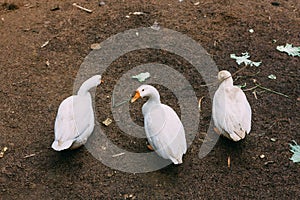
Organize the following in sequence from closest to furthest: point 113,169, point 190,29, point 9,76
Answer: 1. point 113,169
2. point 9,76
3. point 190,29

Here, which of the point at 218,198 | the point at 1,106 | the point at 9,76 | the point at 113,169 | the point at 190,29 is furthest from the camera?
the point at 190,29

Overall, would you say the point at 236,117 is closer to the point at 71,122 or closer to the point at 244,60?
the point at 244,60

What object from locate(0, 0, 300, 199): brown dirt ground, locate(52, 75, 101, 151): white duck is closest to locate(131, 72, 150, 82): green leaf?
locate(0, 0, 300, 199): brown dirt ground

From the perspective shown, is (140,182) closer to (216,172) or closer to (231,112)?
(216,172)

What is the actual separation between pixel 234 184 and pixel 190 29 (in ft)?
6.20

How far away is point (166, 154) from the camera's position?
277cm

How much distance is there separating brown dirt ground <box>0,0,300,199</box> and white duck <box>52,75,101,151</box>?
0.62 ft

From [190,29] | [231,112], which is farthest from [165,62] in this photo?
[231,112]

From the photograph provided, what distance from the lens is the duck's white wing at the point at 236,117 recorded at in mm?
2896

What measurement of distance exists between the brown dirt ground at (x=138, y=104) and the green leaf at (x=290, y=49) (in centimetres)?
8

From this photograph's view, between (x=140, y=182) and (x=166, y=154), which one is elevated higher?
(x=166, y=154)

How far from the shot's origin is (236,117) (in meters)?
2.92

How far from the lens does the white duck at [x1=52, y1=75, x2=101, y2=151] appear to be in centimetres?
283

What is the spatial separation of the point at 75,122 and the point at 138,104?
73cm
